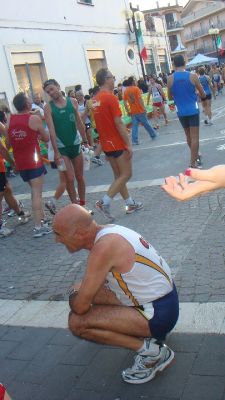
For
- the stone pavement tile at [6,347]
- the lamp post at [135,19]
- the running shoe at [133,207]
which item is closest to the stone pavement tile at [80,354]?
the stone pavement tile at [6,347]

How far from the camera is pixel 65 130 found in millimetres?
6355

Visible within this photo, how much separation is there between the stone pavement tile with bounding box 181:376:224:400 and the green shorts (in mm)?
4174

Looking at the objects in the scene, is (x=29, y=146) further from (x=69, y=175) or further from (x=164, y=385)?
(x=164, y=385)

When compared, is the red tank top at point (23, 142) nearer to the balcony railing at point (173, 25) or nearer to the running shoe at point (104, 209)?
the running shoe at point (104, 209)

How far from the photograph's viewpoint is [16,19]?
16719 mm

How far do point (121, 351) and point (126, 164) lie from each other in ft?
10.8

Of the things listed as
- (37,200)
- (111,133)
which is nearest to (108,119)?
(111,133)

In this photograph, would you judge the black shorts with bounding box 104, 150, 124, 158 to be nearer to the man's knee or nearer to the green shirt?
the green shirt

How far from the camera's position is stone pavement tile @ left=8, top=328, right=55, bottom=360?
3.44m

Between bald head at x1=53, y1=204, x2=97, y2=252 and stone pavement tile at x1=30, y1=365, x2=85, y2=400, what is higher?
bald head at x1=53, y1=204, x2=97, y2=252

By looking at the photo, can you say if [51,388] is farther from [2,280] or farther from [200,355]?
[2,280]

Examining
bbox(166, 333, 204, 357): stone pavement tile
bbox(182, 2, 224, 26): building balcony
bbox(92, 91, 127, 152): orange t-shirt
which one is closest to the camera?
bbox(166, 333, 204, 357): stone pavement tile

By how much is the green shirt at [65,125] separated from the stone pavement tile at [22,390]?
382 centimetres

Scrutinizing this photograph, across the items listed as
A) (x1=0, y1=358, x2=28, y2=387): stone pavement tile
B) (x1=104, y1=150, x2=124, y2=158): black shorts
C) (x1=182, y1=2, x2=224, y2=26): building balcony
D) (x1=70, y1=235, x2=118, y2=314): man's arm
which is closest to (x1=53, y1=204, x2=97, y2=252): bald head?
(x1=70, y1=235, x2=118, y2=314): man's arm
